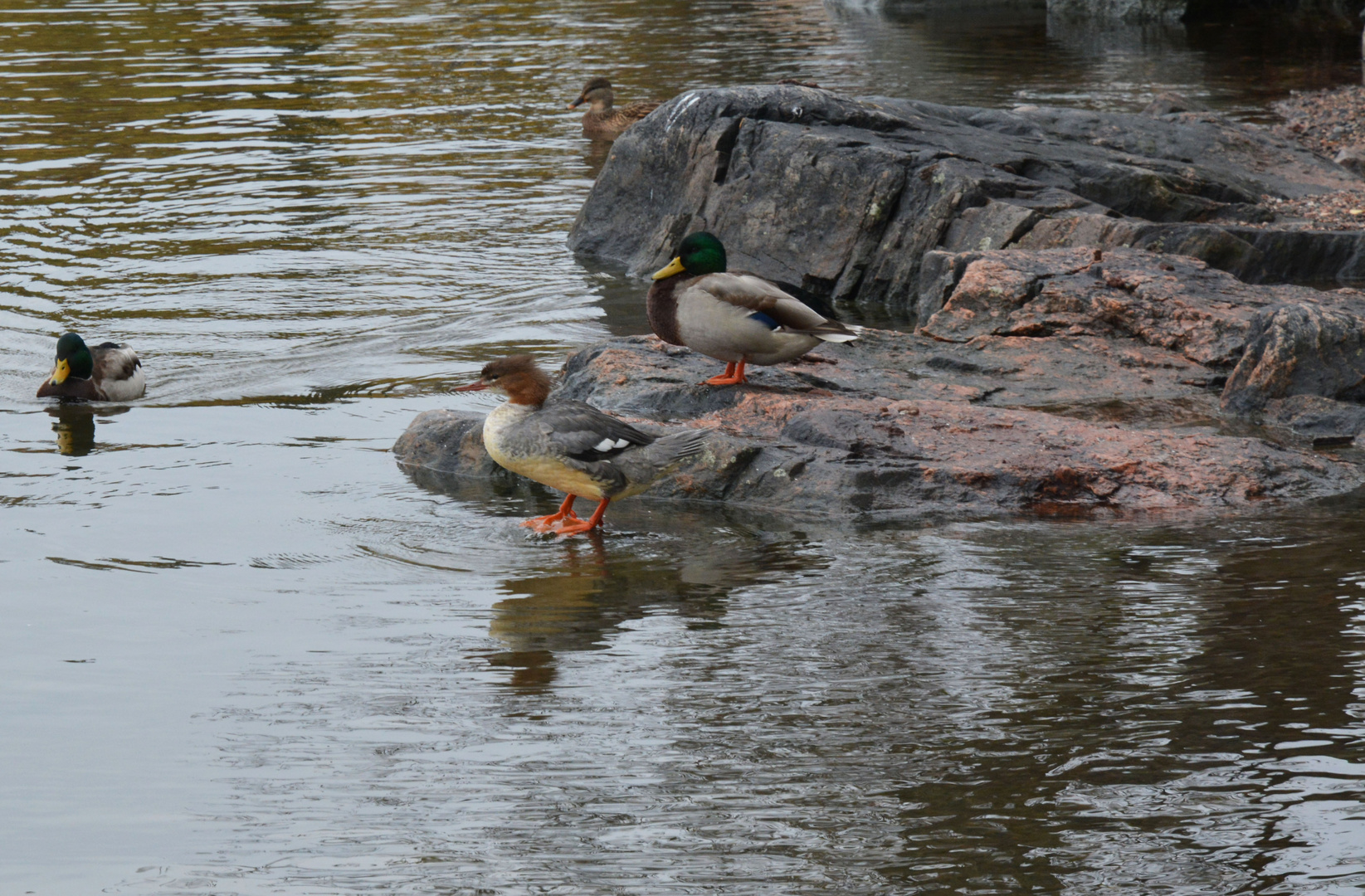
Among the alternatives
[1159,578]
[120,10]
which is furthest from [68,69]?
[1159,578]

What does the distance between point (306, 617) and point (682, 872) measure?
8.11 ft

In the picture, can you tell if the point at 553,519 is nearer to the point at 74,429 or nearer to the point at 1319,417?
the point at 74,429

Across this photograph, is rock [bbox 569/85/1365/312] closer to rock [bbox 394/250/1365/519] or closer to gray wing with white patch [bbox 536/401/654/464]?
rock [bbox 394/250/1365/519]

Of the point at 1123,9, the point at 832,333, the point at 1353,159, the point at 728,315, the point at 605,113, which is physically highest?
the point at 1123,9

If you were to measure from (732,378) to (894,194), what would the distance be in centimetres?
468

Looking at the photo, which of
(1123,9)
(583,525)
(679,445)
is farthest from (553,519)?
(1123,9)

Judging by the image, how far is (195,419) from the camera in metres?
9.10

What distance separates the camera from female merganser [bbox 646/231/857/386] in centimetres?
748

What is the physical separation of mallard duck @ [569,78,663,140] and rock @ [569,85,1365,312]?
17.4 feet

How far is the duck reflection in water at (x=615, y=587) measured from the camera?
540cm

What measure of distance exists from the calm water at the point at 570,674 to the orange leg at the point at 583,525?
8 cm

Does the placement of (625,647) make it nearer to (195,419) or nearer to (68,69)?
(195,419)

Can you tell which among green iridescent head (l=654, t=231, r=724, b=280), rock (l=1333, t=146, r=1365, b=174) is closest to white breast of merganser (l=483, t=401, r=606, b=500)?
green iridescent head (l=654, t=231, r=724, b=280)

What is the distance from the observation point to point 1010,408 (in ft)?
25.5
